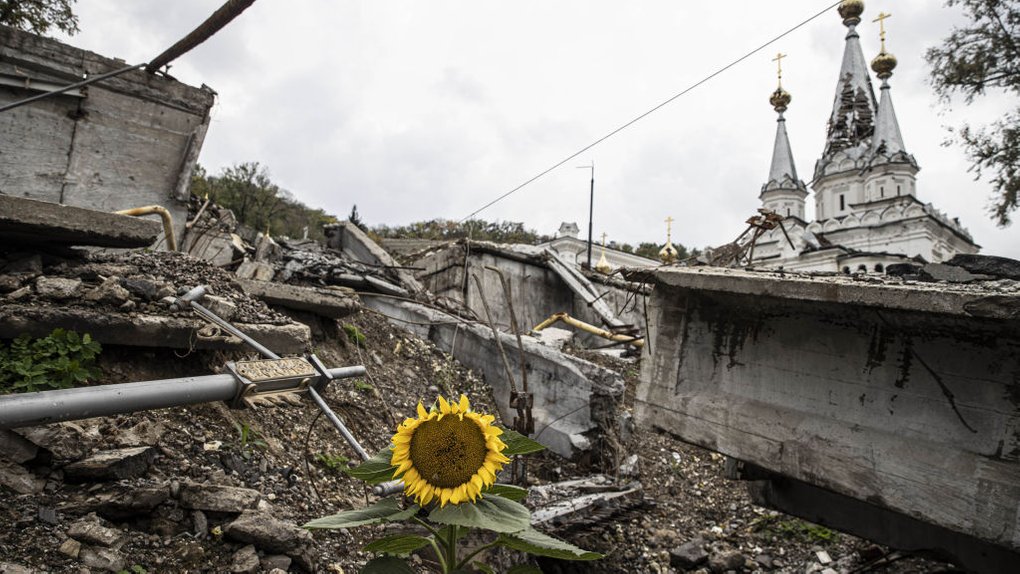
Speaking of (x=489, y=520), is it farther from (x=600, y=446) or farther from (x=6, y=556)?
(x=600, y=446)

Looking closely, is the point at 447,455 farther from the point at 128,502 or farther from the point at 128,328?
the point at 128,328

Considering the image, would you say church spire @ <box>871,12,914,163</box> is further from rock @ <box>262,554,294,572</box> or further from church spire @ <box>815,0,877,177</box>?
rock @ <box>262,554,294,572</box>

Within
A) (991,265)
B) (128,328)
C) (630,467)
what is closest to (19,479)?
(128,328)

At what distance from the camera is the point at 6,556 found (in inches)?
66.8

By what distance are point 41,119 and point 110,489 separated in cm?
656

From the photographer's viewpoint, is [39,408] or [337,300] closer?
[39,408]

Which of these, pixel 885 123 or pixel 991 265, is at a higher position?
pixel 885 123

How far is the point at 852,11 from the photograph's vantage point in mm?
38844

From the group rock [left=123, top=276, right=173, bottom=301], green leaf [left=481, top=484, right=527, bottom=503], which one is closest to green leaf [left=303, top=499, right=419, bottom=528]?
green leaf [left=481, top=484, right=527, bottom=503]

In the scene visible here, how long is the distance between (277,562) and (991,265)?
4388mm

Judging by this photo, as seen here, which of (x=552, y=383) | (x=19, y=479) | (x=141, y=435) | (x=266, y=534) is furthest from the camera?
(x=552, y=383)

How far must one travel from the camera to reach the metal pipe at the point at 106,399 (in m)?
1.42

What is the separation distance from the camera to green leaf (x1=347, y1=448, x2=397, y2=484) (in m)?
1.32

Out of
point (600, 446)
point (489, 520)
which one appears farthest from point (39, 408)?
point (600, 446)
